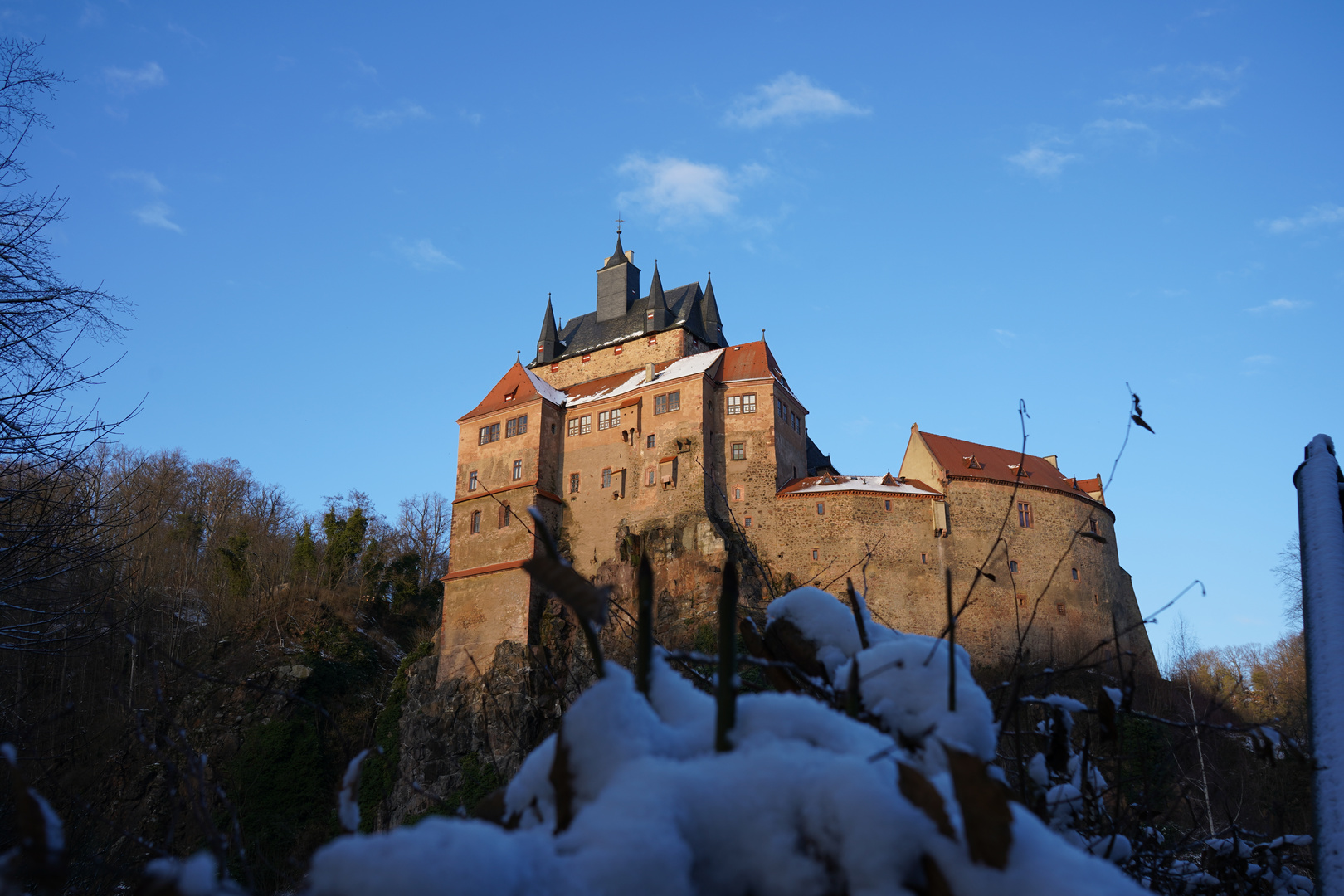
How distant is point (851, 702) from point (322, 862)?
3.02 feet

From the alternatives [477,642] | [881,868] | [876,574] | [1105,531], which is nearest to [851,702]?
[881,868]

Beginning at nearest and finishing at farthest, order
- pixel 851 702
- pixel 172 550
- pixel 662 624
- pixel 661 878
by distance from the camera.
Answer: pixel 661 878 < pixel 851 702 < pixel 662 624 < pixel 172 550

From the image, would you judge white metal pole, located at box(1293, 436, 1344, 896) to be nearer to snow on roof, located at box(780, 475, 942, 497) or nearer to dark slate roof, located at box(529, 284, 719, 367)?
A: snow on roof, located at box(780, 475, 942, 497)

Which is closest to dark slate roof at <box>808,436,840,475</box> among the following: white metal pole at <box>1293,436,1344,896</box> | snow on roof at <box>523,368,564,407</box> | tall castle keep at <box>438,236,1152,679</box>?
tall castle keep at <box>438,236,1152,679</box>

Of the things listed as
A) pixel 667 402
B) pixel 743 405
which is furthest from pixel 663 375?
pixel 743 405

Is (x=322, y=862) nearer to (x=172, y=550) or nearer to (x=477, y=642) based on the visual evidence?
(x=477, y=642)

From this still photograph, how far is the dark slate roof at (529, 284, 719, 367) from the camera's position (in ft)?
140

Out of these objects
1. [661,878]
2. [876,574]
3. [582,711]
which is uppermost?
[876,574]

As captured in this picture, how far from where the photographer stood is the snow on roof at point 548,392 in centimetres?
3878

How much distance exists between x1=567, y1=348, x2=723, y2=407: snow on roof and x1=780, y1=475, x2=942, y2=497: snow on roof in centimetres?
594

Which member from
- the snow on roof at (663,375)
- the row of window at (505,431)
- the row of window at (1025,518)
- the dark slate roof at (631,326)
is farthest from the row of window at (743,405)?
the row of window at (1025,518)

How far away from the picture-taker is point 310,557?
136 ft

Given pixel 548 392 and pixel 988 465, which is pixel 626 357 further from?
pixel 988 465

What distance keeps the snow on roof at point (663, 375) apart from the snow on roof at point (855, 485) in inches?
234
